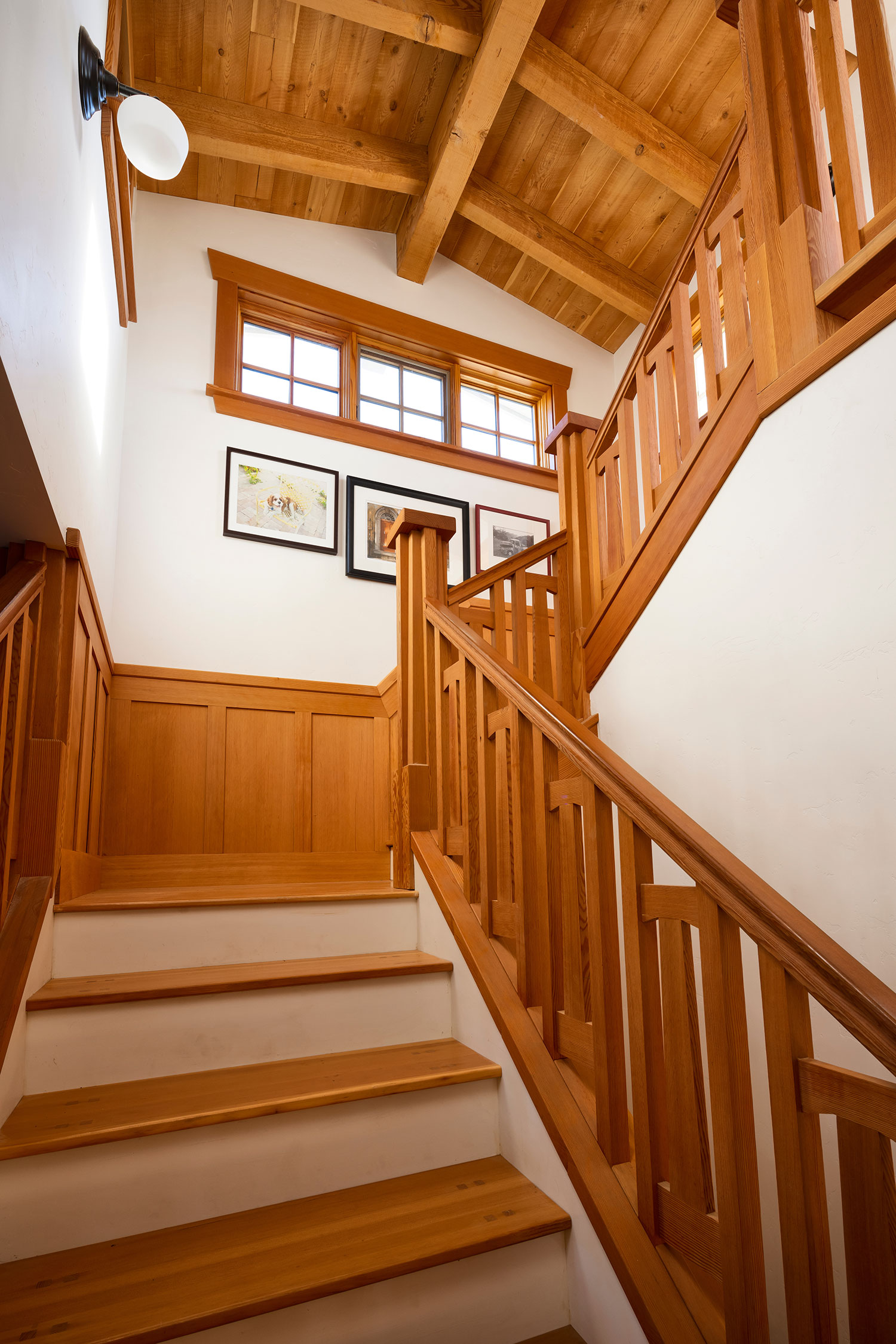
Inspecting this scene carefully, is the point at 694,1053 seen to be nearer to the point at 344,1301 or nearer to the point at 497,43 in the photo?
the point at 344,1301

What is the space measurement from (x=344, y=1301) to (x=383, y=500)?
11.8ft

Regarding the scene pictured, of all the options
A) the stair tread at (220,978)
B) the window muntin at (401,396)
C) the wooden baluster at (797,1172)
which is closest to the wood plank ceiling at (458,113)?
the window muntin at (401,396)

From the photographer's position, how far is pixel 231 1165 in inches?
A: 55.5

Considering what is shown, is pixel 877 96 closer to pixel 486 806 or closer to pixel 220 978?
pixel 486 806

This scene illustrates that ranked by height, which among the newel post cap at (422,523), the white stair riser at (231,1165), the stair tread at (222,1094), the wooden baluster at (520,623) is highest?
the newel post cap at (422,523)

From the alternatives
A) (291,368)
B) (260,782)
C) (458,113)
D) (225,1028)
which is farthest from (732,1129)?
(458,113)

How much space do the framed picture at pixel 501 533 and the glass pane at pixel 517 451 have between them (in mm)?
412

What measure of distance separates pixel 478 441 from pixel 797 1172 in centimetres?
439

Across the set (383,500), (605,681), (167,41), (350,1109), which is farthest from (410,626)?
Answer: (167,41)

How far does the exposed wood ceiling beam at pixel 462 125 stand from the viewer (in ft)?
11.3

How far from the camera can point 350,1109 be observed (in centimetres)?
151

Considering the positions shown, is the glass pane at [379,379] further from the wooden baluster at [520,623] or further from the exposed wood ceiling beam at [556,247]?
the wooden baluster at [520,623]

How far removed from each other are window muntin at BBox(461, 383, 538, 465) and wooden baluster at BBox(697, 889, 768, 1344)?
3984 millimetres

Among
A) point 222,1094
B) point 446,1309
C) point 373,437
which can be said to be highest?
point 373,437
